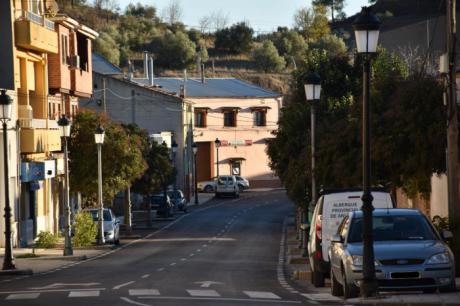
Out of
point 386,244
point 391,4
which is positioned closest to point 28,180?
point 386,244

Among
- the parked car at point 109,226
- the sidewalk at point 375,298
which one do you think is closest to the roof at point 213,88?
the parked car at point 109,226

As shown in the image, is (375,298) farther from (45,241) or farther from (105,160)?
(105,160)

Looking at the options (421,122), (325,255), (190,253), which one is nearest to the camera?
(325,255)

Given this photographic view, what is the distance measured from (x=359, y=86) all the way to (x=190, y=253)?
10400mm

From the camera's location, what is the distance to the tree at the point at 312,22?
167250 mm

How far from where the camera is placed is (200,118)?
107500mm

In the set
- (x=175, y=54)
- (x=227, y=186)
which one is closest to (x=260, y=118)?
(x=227, y=186)

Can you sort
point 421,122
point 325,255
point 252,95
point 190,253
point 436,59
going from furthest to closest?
point 252,95 → point 436,59 → point 190,253 → point 421,122 → point 325,255

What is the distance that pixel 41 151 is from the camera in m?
53.3

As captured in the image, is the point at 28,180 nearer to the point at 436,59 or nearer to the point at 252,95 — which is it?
the point at 436,59

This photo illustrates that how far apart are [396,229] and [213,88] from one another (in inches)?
3574

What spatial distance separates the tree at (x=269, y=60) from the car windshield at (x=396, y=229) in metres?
134

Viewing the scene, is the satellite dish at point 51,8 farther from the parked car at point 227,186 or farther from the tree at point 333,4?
the tree at point 333,4

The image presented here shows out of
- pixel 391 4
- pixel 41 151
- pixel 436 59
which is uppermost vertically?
pixel 391 4
